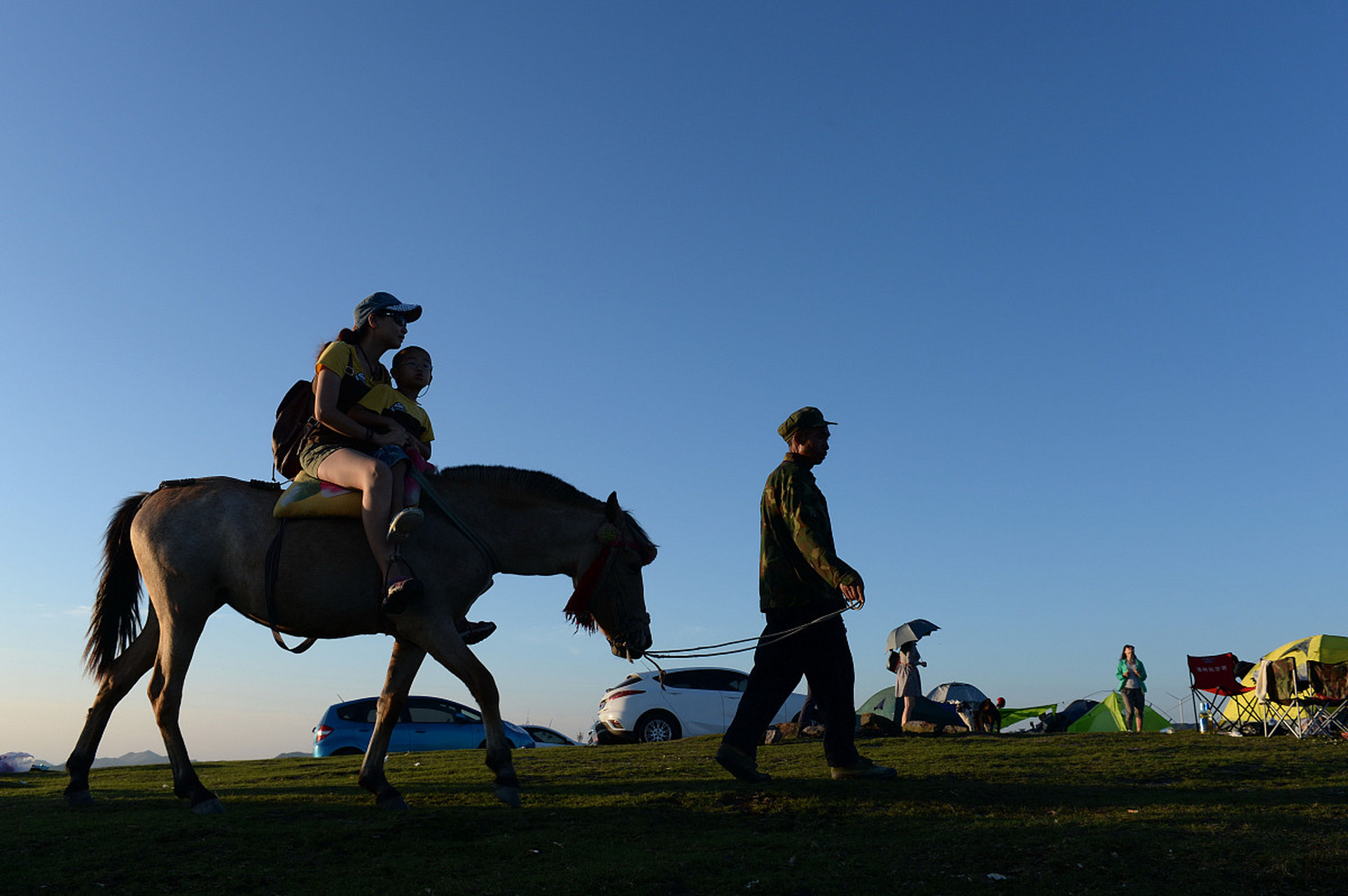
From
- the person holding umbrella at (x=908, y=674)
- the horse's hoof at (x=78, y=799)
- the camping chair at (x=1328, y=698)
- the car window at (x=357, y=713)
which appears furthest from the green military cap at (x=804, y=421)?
the car window at (x=357, y=713)

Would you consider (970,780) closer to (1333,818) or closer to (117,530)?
(1333,818)

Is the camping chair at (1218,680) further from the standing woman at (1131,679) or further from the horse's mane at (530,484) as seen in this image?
the horse's mane at (530,484)

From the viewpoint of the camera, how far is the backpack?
→ 6.64 metres

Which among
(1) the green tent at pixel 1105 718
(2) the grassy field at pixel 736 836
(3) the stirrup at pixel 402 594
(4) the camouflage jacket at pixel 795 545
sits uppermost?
(4) the camouflage jacket at pixel 795 545

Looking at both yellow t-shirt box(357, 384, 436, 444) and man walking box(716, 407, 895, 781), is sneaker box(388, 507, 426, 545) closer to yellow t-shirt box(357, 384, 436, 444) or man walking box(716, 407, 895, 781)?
yellow t-shirt box(357, 384, 436, 444)

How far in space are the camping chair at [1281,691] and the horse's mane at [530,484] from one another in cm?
1381

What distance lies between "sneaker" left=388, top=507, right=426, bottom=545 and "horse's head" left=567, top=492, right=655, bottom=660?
132cm

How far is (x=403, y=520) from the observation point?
18.6 feet

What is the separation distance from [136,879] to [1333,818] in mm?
5818

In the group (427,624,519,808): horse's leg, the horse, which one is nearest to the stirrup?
the horse

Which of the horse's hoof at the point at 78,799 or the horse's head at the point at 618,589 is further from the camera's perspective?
the horse's head at the point at 618,589

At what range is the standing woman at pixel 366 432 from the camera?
18.7ft

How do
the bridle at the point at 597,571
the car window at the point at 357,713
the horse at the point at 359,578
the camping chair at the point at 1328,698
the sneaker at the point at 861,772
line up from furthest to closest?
the car window at the point at 357,713 → the camping chair at the point at 1328,698 → the bridle at the point at 597,571 → the sneaker at the point at 861,772 → the horse at the point at 359,578

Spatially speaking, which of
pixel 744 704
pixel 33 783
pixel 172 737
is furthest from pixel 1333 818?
pixel 33 783
